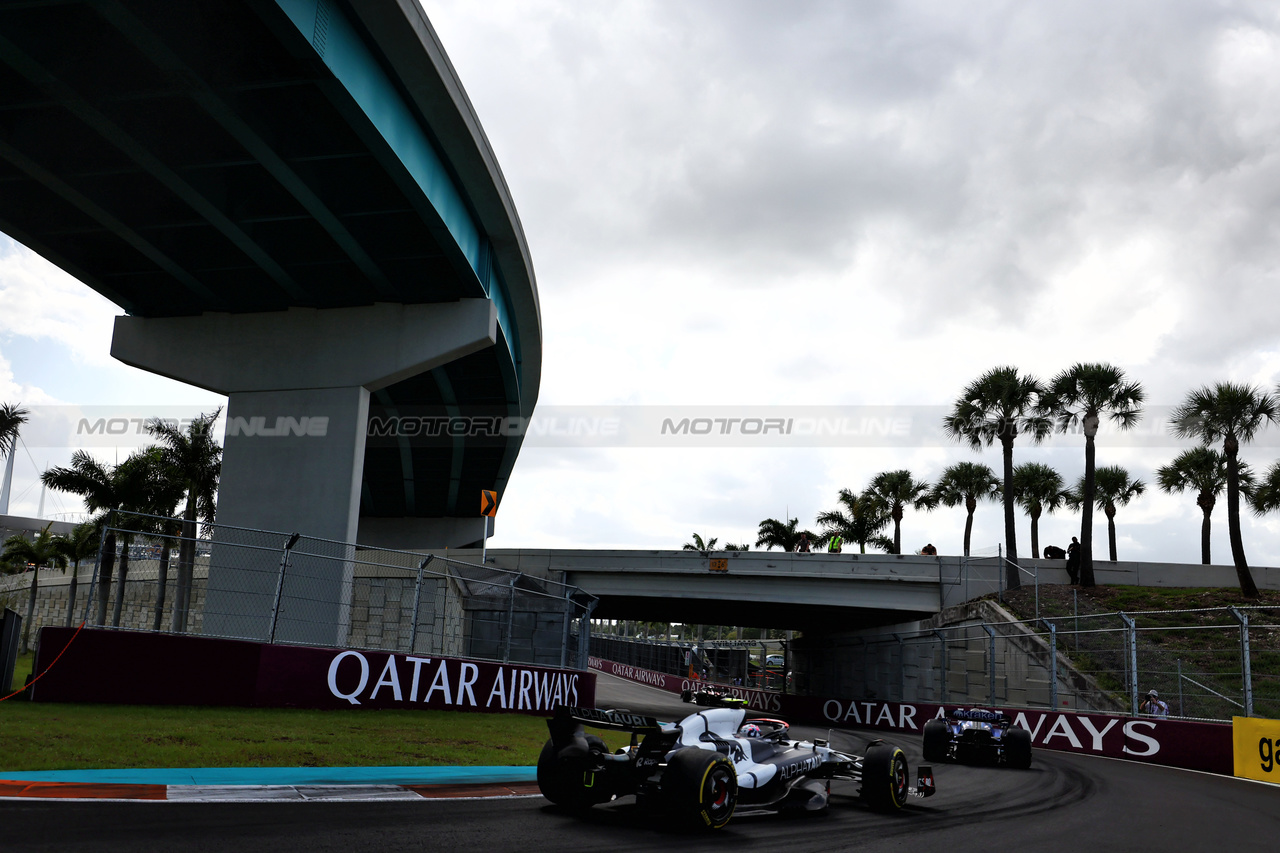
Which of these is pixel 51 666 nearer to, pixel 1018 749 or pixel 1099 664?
pixel 1018 749

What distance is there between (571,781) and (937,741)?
916cm

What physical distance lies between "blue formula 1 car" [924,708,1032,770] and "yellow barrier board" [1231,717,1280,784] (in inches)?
128

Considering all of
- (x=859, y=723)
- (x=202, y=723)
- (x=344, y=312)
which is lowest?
(x=859, y=723)

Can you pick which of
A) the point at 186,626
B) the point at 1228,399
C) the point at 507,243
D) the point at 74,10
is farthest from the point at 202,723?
the point at 1228,399

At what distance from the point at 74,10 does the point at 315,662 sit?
31.6 ft

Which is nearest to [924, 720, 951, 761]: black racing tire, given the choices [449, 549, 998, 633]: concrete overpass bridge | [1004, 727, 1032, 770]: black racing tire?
[1004, 727, 1032, 770]: black racing tire

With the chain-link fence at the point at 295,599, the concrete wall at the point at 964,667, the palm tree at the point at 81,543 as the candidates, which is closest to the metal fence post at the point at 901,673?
the concrete wall at the point at 964,667

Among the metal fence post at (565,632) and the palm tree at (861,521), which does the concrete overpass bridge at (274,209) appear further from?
the palm tree at (861,521)

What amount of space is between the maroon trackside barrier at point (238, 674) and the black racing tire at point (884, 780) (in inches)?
320

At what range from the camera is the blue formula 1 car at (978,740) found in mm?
13719

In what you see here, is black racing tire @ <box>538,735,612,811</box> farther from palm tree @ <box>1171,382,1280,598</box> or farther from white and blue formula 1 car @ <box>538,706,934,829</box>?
palm tree @ <box>1171,382,1280,598</box>

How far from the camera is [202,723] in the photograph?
410 inches

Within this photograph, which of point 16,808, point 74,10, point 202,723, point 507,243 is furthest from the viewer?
point 507,243

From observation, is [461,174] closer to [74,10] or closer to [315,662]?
[74,10]
